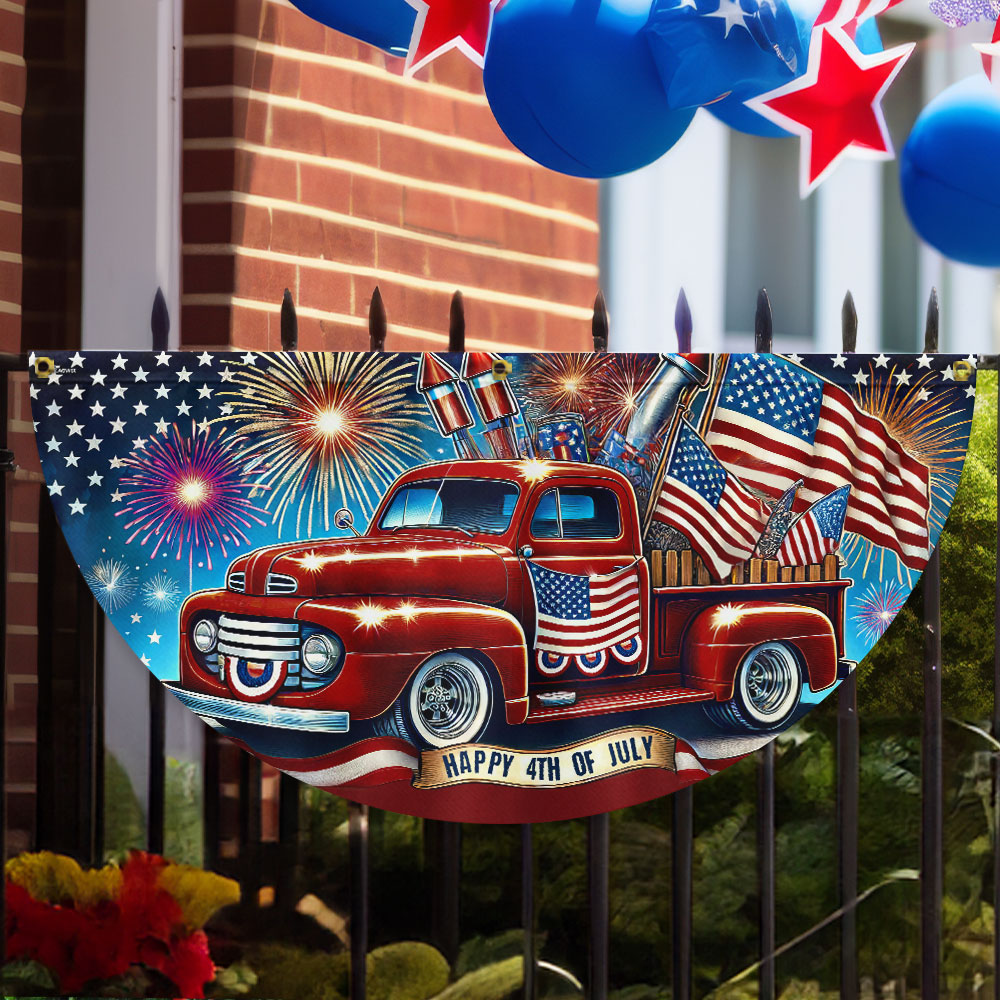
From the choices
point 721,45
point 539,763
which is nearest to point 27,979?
point 539,763

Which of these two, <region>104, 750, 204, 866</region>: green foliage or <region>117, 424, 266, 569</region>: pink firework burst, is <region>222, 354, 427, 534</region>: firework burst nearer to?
<region>117, 424, 266, 569</region>: pink firework burst

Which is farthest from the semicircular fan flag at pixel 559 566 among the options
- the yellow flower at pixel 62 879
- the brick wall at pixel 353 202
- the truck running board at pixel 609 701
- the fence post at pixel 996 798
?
the brick wall at pixel 353 202

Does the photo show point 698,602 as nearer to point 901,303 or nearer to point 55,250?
point 55,250

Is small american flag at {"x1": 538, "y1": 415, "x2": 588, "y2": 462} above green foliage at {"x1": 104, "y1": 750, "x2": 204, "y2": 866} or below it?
above

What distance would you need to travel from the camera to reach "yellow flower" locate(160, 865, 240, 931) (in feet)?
9.77

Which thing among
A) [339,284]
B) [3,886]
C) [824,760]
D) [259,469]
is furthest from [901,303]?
[3,886]

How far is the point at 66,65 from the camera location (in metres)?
3.57

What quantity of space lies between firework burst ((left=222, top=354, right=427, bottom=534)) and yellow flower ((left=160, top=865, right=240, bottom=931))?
82 centimetres

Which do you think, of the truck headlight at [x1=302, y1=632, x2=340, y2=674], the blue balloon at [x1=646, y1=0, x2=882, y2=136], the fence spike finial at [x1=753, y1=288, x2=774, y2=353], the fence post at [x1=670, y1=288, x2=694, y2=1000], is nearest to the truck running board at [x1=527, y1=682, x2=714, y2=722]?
the fence post at [x1=670, y1=288, x2=694, y2=1000]

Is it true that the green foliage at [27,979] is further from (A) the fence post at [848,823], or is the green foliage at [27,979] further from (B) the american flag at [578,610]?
(A) the fence post at [848,823]

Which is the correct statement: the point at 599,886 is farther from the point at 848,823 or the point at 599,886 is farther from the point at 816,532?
the point at 816,532

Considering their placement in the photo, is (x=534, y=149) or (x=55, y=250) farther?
(x=55, y=250)

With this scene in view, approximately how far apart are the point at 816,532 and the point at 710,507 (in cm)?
23

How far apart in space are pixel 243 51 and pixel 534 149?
4.72 feet
